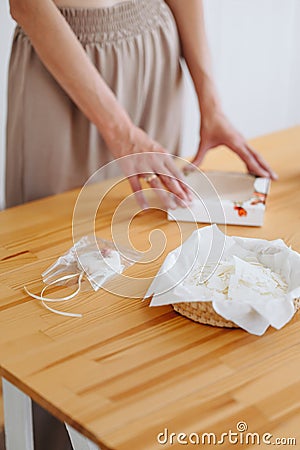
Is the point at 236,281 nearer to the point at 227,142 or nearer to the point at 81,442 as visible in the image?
the point at 81,442

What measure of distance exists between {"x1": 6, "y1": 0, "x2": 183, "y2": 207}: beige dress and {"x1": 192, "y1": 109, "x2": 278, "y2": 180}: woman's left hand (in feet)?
0.58

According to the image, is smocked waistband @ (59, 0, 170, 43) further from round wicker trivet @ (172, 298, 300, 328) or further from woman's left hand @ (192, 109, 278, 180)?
round wicker trivet @ (172, 298, 300, 328)

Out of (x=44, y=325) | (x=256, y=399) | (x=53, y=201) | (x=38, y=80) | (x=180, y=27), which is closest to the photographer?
(x=256, y=399)

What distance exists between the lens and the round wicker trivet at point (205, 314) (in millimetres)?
1052

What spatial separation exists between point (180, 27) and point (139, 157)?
19.1 inches

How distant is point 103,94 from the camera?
1499 mm

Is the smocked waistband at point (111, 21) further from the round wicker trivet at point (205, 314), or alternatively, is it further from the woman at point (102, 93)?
the round wicker trivet at point (205, 314)

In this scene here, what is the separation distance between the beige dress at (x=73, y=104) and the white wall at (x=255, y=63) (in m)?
1.08

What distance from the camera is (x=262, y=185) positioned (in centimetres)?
158

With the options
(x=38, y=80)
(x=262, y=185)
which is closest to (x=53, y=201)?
(x=38, y=80)

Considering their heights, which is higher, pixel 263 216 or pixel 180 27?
pixel 180 27

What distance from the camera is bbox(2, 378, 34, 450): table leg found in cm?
103

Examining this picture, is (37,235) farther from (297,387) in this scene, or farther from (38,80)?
(297,387)

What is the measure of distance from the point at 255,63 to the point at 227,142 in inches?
60.0
